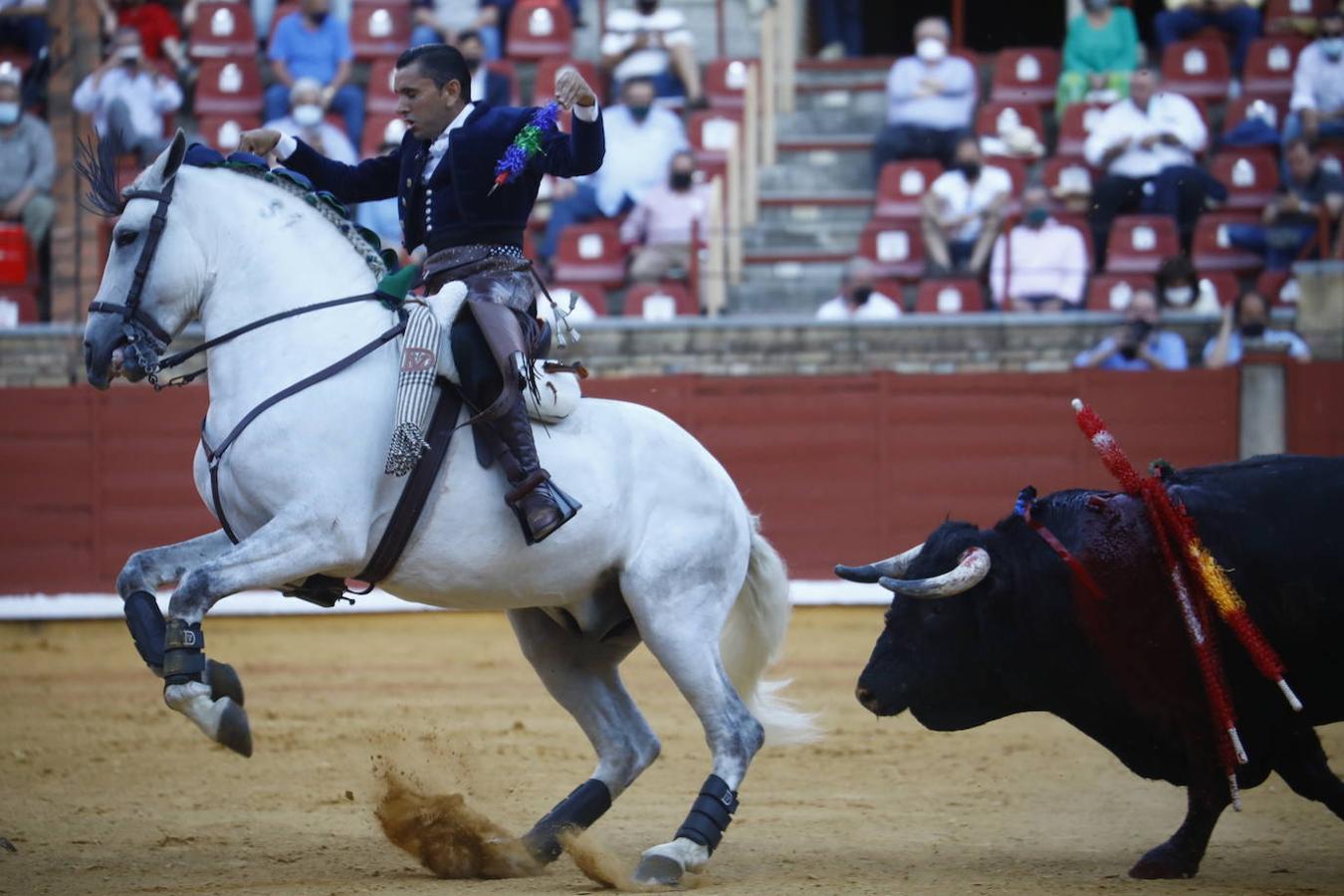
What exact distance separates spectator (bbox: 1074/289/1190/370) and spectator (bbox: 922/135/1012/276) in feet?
3.35

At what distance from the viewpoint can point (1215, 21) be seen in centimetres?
1384

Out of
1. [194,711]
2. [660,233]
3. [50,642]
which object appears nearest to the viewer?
[194,711]

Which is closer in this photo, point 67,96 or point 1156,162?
point 1156,162

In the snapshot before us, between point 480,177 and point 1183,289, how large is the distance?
761cm

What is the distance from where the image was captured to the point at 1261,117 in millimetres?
12938

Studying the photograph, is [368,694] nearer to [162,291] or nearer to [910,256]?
[162,291]

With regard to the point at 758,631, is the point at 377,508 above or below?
above

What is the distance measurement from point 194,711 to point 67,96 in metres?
10.1

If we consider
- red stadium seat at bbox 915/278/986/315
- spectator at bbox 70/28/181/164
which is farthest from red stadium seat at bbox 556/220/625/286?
spectator at bbox 70/28/181/164

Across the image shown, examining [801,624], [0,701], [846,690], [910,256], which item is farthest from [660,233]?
[0,701]

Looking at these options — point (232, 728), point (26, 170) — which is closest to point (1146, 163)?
point (26, 170)

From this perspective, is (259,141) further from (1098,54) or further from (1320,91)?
(1320,91)

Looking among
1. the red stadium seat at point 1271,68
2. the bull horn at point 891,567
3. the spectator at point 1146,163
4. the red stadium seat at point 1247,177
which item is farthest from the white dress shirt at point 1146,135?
the bull horn at point 891,567

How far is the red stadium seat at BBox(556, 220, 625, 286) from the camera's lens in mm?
12586
